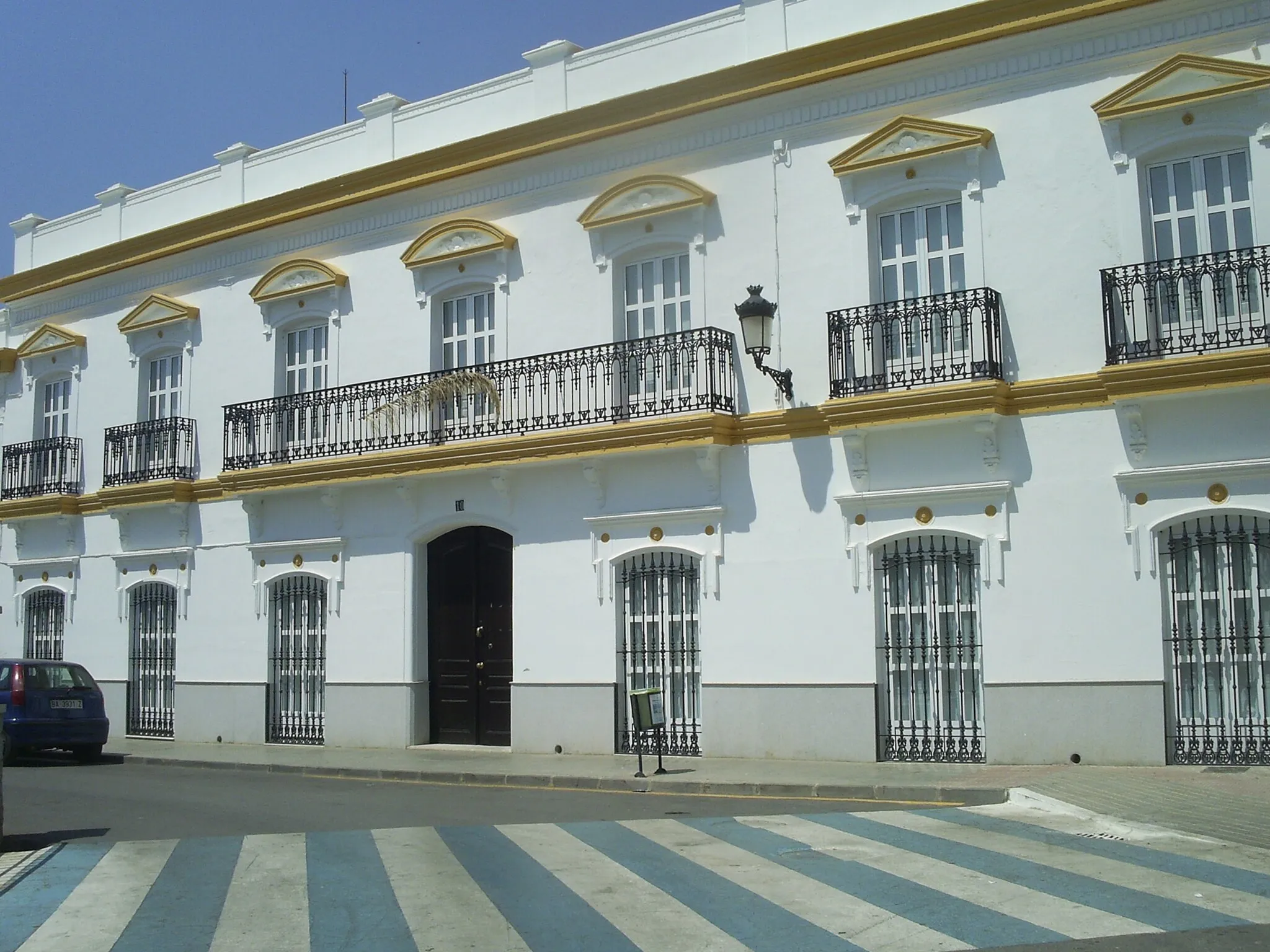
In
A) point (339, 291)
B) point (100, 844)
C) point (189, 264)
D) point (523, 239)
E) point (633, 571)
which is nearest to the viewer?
point (100, 844)

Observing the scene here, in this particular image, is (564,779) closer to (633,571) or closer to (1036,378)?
(633,571)

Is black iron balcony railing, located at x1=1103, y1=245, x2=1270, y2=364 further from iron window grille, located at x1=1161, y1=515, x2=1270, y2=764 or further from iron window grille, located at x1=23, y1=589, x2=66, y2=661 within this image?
iron window grille, located at x1=23, y1=589, x2=66, y2=661

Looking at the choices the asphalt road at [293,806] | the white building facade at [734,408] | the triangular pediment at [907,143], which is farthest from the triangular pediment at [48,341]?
the triangular pediment at [907,143]

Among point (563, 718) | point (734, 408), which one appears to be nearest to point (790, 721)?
point (563, 718)

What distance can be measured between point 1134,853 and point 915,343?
718 cm

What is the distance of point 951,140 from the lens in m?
14.8

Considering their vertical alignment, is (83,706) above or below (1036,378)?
below

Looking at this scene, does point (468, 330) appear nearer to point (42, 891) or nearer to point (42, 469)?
point (42, 469)

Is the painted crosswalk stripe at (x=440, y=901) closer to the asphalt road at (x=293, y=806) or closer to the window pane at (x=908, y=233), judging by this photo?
the asphalt road at (x=293, y=806)

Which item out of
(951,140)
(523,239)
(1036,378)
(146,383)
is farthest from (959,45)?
(146,383)

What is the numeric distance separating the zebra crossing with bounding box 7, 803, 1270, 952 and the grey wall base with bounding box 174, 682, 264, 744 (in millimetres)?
9817

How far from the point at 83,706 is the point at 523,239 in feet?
29.9

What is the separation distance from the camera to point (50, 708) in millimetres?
18062

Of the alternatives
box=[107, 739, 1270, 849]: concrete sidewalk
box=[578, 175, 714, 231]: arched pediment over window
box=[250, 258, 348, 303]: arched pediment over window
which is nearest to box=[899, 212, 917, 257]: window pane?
box=[578, 175, 714, 231]: arched pediment over window
